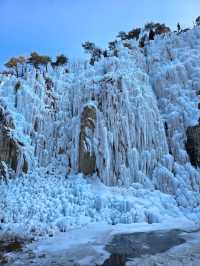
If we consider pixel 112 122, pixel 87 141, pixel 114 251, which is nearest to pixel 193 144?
pixel 112 122

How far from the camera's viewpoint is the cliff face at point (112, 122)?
17.2 metres

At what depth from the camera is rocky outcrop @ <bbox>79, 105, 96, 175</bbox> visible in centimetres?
1730

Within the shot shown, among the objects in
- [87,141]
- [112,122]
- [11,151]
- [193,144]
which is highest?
[112,122]

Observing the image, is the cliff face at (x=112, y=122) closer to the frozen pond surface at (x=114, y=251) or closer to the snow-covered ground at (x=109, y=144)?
the snow-covered ground at (x=109, y=144)

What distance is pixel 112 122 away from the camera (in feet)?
60.9

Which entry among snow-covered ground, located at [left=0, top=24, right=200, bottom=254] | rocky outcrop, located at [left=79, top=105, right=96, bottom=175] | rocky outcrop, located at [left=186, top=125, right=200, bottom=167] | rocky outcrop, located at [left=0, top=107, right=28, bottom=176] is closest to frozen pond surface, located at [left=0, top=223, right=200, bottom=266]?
snow-covered ground, located at [left=0, top=24, right=200, bottom=254]

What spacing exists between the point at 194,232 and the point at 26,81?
13.1m

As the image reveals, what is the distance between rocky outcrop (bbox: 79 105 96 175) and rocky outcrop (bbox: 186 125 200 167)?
505cm

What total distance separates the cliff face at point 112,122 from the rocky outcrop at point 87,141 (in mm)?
49

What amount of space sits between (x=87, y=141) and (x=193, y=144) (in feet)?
18.3

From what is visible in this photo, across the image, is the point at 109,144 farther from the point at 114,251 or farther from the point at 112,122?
the point at 114,251

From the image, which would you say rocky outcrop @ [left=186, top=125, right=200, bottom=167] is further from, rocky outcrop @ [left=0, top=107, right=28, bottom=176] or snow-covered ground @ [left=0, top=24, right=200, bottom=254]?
rocky outcrop @ [left=0, top=107, right=28, bottom=176]

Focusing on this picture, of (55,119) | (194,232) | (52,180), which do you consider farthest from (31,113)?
(194,232)

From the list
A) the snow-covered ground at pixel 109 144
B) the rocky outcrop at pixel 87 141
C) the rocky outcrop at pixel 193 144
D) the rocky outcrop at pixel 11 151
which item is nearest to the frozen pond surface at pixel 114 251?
the snow-covered ground at pixel 109 144
